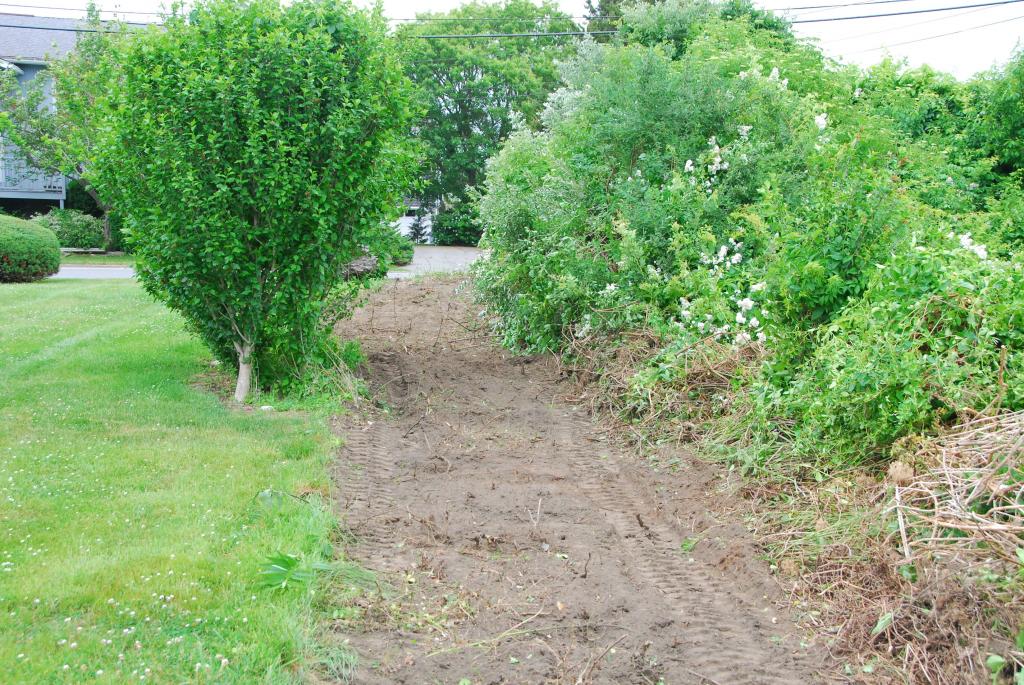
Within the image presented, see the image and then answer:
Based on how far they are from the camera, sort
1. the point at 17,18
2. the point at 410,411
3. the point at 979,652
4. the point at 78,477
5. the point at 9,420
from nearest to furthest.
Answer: the point at 979,652
the point at 78,477
the point at 9,420
the point at 410,411
the point at 17,18

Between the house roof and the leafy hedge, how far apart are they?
24.6 m

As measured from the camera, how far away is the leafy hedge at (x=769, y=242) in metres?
5.39

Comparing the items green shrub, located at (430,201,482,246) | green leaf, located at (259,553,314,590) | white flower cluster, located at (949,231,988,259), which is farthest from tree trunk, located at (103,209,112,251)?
white flower cluster, located at (949,231,988,259)

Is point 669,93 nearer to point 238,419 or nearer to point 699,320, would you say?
point 699,320

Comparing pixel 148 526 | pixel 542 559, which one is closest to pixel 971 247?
pixel 542 559

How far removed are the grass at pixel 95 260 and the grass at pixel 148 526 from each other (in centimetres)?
1654

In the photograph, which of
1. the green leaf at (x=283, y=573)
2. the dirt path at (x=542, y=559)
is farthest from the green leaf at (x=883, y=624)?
the green leaf at (x=283, y=573)

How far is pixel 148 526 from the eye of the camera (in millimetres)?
5039

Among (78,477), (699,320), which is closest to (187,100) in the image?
(78,477)

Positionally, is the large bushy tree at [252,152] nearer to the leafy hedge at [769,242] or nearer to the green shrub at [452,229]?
the leafy hedge at [769,242]

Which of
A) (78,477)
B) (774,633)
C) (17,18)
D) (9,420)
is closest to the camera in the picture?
(774,633)

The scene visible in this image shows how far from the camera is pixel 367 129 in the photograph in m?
7.99

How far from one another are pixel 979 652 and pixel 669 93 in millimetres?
7375

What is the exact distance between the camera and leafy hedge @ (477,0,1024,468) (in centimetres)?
539
